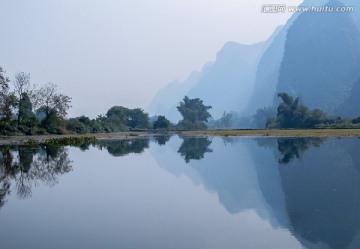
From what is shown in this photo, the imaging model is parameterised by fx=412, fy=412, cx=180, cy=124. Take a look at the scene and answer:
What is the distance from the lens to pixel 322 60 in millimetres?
151250

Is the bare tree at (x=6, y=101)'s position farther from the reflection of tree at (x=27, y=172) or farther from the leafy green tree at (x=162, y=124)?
the leafy green tree at (x=162, y=124)

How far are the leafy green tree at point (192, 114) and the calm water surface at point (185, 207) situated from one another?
315 feet

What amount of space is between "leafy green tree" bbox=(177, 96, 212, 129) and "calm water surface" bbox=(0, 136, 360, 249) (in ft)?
315

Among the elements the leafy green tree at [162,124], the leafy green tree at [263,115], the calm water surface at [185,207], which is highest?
the leafy green tree at [263,115]

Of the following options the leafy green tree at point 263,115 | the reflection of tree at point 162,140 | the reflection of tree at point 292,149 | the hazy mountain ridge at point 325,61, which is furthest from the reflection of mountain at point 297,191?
the leafy green tree at point 263,115

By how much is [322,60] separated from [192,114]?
188 feet

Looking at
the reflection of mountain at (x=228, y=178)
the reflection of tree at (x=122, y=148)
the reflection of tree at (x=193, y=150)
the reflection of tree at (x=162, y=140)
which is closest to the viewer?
the reflection of mountain at (x=228, y=178)

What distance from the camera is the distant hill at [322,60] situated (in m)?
136

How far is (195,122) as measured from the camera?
124812 millimetres

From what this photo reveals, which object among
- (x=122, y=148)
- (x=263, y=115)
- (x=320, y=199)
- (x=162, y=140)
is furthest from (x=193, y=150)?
(x=263, y=115)

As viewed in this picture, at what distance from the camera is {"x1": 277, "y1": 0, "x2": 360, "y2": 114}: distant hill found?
447 ft

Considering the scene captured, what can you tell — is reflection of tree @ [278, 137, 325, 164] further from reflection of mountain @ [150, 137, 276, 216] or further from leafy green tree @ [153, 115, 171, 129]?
leafy green tree @ [153, 115, 171, 129]

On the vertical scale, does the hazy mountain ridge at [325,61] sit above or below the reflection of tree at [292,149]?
above

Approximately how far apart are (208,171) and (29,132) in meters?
50.2
